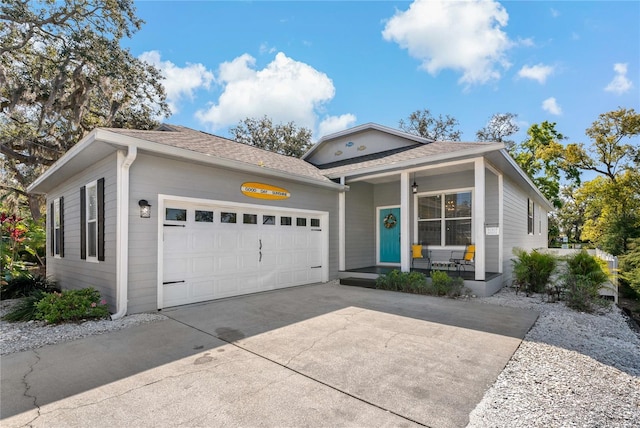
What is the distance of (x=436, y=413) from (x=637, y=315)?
623 centimetres

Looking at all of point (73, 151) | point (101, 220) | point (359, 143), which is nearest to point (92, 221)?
point (101, 220)

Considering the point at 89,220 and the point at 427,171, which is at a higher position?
the point at 427,171

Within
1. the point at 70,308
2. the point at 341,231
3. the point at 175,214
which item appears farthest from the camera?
the point at 341,231

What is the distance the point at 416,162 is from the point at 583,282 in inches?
159

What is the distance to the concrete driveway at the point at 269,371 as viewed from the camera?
2.42 meters

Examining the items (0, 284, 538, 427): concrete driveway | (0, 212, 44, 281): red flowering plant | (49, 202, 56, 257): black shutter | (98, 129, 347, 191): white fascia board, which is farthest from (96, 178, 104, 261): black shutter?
(49, 202, 56, 257): black shutter

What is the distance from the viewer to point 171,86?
48.4 ft

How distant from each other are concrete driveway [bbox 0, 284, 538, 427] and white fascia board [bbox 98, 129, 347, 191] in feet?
9.12

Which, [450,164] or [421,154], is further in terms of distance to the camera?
[421,154]

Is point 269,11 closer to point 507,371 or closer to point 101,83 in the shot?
point 101,83

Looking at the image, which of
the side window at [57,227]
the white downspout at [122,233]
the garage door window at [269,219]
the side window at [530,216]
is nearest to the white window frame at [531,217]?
the side window at [530,216]

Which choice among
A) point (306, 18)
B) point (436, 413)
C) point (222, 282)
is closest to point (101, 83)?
point (306, 18)

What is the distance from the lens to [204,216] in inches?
249

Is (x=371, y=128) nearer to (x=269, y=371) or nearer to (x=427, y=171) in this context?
(x=427, y=171)
